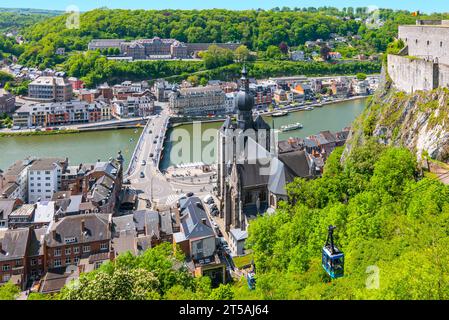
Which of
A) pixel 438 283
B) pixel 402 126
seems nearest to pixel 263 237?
pixel 438 283

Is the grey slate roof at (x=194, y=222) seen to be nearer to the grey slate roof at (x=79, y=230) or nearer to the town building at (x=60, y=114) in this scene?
the grey slate roof at (x=79, y=230)

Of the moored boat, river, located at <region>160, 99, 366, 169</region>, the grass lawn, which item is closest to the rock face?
the grass lawn

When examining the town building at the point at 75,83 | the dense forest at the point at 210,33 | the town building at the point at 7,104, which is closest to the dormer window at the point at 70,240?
the town building at the point at 7,104

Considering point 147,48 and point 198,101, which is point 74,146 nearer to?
point 198,101

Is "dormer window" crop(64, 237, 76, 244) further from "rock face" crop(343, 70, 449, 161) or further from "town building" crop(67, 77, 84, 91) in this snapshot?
"town building" crop(67, 77, 84, 91)

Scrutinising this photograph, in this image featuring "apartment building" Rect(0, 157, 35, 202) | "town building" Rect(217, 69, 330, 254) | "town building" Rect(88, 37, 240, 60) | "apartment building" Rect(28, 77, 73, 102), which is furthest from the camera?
"town building" Rect(88, 37, 240, 60)

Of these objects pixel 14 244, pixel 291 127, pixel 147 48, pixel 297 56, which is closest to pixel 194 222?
pixel 14 244
